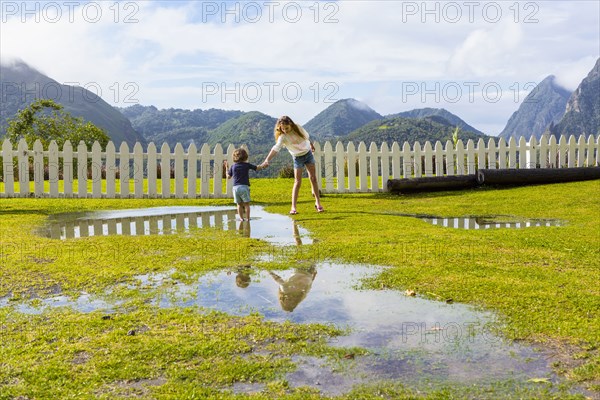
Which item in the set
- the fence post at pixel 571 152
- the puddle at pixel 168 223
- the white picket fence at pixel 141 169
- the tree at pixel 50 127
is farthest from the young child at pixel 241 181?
the tree at pixel 50 127

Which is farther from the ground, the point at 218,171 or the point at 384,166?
the point at 384,166

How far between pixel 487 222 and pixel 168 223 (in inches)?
221

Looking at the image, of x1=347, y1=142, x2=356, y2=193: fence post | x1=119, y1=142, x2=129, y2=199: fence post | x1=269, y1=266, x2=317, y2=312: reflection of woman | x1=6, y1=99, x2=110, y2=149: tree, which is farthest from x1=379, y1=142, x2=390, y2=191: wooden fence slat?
x1=6, y1=99, x2=110, y2=149: tree

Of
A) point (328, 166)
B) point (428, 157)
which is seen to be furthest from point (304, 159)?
point (428, 157)

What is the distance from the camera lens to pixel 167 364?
3354 millimetres

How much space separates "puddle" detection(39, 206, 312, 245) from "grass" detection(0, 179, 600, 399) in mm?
424

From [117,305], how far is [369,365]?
230 cm

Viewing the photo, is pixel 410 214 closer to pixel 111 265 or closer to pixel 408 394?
pixel 111 265

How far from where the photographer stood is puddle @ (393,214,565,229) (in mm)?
9548

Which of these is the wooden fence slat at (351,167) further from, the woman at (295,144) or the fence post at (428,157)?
the woman at (295,144)

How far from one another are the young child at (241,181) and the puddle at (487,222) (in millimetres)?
3286

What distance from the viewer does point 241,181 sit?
1078 centimetres

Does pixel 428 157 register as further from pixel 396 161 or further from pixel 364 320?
pixel 364 320

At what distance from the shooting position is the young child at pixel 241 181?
1052 cm
